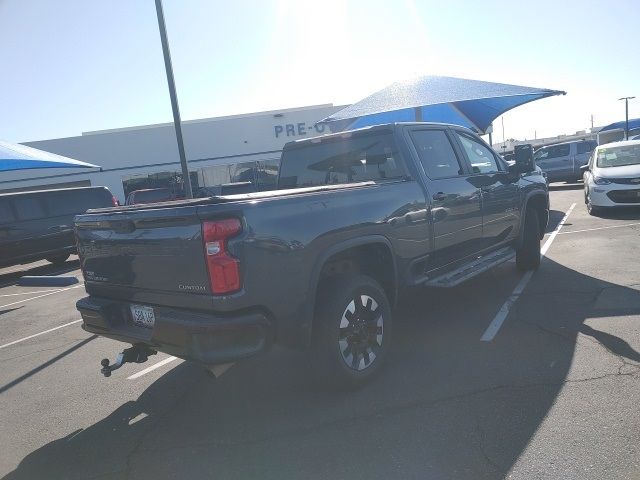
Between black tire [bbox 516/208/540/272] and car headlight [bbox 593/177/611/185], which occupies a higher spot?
car headlight [bbox 593/177/611/185]

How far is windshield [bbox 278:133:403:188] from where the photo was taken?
4.62 metres

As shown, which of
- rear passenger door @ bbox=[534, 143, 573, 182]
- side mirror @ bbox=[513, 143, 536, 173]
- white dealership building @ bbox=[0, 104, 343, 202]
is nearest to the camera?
side mirror @ bbox=[513, 143, 536, 173]

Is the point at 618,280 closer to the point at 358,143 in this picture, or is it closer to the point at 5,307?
the point at 358,143

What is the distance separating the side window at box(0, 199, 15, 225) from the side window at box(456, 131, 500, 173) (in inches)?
407

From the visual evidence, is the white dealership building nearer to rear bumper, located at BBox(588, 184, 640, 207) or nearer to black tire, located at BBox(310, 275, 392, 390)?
rear bumper, located at BBox(588, 184, 640, 207)

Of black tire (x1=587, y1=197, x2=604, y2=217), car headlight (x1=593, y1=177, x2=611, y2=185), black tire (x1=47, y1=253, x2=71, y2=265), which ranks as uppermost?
car headlight (x1=593, y1=177, x2=611, y2=185)

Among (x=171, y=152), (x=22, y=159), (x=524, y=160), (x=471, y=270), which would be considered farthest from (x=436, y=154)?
(x=171, y=152)

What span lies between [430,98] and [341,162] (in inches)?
225

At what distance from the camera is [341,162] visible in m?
4.89

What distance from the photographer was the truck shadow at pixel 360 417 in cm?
291

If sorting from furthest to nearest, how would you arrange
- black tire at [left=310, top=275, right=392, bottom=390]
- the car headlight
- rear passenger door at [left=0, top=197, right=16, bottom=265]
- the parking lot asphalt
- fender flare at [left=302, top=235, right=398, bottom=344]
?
the car headlight → rear passenger door at [left=0, top=197, right=16, bottom=265] → black tire at [left=310, top=275, right=392, bottom=390] → fender flare at [left=302, top=235, right=398, bottom=344] → the parking lot asphalt

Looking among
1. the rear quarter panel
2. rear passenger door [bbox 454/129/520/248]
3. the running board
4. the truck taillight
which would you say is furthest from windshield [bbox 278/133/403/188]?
the truck taillight

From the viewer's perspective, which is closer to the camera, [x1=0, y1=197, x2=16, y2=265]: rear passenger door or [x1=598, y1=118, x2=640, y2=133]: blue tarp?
[x1=0, y1=197, x2=16, y2=265]: rear passenger door

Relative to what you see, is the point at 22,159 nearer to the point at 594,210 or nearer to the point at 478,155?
the point at 478,155
